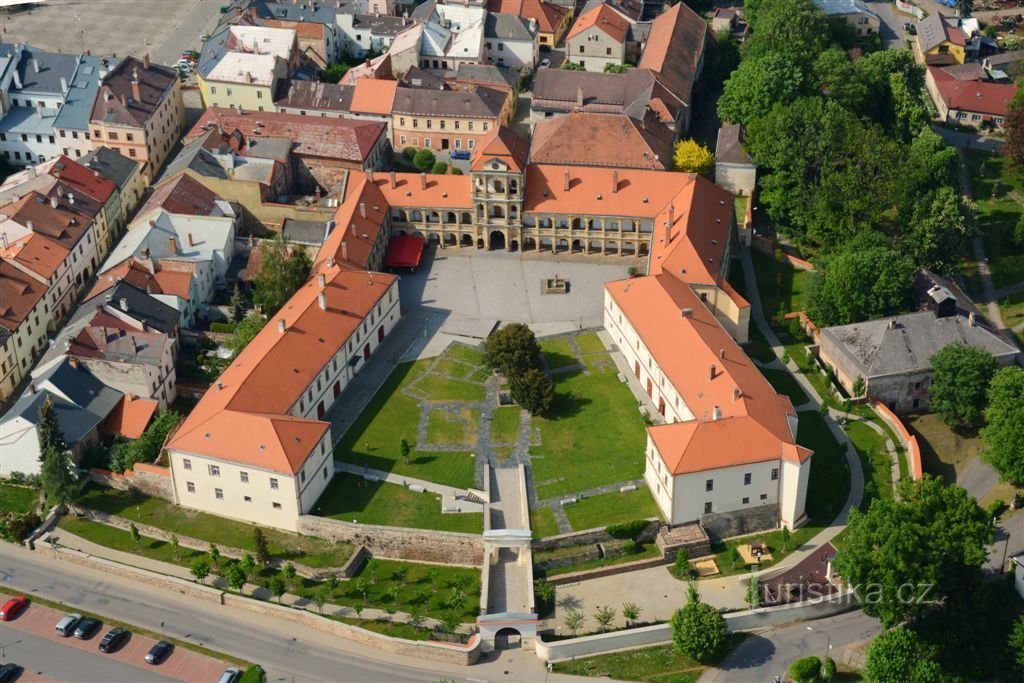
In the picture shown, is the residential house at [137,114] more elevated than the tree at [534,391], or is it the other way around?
the residential house at [137,114]

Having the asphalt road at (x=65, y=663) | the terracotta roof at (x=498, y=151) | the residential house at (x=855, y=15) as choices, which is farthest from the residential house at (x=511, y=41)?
the asphalt road at (x=65, y=663)

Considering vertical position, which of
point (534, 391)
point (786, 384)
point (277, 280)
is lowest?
point (786, 384)

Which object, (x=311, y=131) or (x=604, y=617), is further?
(x=311, y=131)

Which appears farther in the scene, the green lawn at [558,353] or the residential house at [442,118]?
the residential house at [442,118]

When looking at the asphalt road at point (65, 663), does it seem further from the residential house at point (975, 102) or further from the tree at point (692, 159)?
the residential house at point (975, 102)

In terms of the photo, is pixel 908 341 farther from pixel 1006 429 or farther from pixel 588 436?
pixel 588 436

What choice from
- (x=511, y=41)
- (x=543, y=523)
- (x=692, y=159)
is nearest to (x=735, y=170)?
(x=692, y=159)

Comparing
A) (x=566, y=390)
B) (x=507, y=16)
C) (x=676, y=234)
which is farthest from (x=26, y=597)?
(x=507, y=16)

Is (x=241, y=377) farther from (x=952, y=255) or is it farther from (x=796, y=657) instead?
(x=952, y=255)
